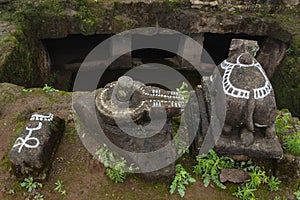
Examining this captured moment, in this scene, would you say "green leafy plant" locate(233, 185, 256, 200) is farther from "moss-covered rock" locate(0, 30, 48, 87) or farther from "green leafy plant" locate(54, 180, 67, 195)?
"moss-covered rock" locate(0, 30, 48, 87)

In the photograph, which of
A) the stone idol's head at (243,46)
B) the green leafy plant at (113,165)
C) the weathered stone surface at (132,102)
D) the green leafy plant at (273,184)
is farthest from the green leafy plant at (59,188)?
the stone idol's head at (243,46)

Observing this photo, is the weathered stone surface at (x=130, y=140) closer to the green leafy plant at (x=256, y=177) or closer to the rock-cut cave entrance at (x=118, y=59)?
the green leafy plant at (x=256, y=177)

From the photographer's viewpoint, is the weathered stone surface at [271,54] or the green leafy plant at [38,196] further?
the weathered stone surface at [271,54]

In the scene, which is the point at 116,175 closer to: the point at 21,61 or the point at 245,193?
the point at 245,193

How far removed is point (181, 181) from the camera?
4129 millimetres

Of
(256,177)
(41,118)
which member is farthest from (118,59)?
(256,177)

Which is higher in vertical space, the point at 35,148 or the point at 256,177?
the point at 35,148

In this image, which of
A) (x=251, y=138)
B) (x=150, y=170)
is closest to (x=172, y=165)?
(x=150, y=170)

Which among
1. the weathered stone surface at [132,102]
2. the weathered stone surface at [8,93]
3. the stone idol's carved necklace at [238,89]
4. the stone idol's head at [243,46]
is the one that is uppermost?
the stone idol's head at [243,46]

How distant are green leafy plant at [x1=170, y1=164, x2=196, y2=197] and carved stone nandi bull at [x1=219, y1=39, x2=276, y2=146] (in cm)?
92

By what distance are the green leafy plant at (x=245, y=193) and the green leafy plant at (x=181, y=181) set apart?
0.61 meters

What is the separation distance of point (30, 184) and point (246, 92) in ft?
10.3

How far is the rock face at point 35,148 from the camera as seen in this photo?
398 centimetres

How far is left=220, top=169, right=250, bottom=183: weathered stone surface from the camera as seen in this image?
4.11 meters
